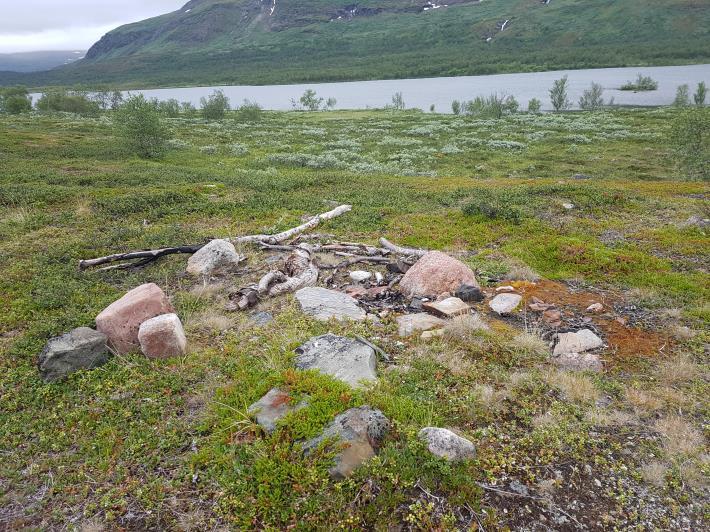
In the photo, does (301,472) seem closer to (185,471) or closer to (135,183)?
(185,471)

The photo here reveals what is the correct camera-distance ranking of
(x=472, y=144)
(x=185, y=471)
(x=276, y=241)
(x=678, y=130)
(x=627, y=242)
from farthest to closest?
(x=472, y=144)
(x=678, y=130)
(x=627, y=242)
(x=276, y=241)
(x=185, y=471)

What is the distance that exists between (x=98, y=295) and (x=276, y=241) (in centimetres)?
504

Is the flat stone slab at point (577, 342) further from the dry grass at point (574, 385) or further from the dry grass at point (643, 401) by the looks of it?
the dry grass at point (643, 401)

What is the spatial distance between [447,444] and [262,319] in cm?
474

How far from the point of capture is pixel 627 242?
46.2 ft

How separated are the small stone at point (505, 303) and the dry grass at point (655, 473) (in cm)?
412

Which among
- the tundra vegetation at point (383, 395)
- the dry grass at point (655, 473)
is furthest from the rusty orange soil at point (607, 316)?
the dry grass at point (655, 473)

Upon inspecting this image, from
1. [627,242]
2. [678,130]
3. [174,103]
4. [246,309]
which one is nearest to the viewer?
[246,309]

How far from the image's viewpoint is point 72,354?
692 cm

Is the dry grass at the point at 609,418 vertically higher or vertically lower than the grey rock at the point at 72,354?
lower

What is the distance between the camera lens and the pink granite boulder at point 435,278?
31.4 feet

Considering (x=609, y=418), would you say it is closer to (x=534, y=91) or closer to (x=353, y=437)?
(x=353, y=437)

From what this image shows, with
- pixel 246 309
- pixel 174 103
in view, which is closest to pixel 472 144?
pixel 246 309

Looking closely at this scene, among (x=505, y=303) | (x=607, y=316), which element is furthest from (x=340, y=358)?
(x=607, y=316)
